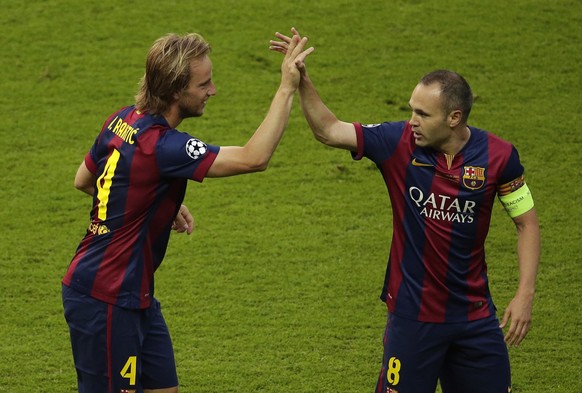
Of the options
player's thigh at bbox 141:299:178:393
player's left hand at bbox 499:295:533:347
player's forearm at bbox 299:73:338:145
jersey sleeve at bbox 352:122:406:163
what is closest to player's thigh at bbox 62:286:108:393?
player's thigh at bbox 141:299:178:393

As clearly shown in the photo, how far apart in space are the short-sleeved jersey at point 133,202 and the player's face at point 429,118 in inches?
38.1

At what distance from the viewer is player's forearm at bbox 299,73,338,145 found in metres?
5.32

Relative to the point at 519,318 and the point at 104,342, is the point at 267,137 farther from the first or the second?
the point at 519,318

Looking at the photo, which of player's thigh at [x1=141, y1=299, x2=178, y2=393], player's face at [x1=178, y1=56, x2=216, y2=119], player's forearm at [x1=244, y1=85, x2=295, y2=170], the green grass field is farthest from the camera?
the green grass field

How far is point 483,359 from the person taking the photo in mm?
5324

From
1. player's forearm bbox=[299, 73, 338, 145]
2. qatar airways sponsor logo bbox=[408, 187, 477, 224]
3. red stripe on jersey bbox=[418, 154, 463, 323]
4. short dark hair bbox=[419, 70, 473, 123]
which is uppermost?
short dark hair bbox=[419, 70, 473, 123]

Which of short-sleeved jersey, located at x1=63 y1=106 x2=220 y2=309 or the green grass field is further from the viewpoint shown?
the green grass field

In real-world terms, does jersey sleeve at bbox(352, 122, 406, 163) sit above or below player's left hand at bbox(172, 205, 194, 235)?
above

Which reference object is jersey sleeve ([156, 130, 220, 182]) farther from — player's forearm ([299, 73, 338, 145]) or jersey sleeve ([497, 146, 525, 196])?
jersey sleeve ([497, 146, 525, 196])

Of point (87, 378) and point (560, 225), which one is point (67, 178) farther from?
point (87, 378)

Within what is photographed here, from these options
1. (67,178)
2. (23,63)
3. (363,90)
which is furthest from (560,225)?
(23,63)

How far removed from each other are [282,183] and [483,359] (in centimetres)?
473

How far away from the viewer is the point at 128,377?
16.9ft

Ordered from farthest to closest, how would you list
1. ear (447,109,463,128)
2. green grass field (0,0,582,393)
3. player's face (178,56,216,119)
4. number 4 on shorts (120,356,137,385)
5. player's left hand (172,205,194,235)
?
green grass field (0,0,582,393) → player's left hand (172,205,194,235) → ear (447,109,463,128) → number 4 on shorts (120,356,137,385) → player's face (178,56,216,119)
